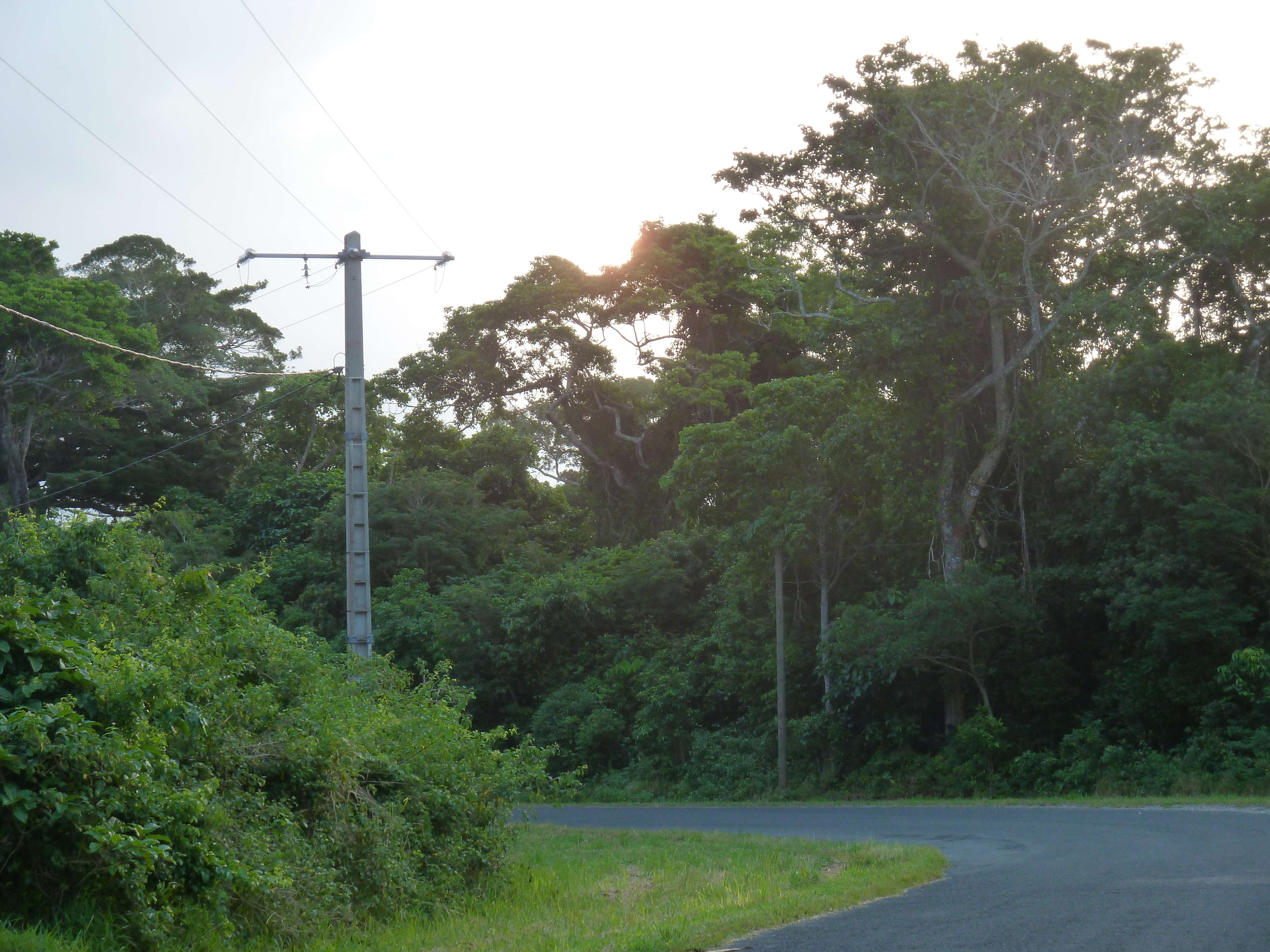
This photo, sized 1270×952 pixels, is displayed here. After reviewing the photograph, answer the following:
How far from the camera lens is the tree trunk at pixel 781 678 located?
29984 mm

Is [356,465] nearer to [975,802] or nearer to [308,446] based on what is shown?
[975,802]

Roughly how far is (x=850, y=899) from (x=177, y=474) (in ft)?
153

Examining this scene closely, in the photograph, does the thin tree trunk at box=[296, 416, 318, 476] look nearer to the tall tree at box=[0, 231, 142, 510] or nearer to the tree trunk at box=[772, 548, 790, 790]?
the tall tree at box=[0, 231, 142, 510]

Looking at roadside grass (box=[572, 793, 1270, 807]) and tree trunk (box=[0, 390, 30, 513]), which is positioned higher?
tree trunk (box=[0, 390, 30, 513])

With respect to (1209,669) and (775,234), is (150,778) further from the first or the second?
(775,234)

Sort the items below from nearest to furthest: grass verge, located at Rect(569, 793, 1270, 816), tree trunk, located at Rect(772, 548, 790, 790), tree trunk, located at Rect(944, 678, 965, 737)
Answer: grass verge, located at Rect(569, 793, 1270, 816) < tree trunk, located at Rect(944, 678, 965, 737) < tree trunk, located at Rect(772, 548, 790, 790)

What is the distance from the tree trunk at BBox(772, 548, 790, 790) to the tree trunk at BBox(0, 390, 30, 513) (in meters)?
24.7

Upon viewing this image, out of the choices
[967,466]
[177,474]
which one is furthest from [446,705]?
[177,474]

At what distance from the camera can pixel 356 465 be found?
1579 cm

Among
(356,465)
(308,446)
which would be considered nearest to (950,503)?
(356,465)

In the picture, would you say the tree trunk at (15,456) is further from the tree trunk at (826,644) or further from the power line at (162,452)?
the tree trunk at (826,644)

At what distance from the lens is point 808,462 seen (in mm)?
31297

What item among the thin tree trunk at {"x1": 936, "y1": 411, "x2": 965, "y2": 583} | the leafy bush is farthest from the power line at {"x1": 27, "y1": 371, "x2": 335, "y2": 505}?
the leafy bush

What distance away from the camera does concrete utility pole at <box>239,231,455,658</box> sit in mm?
15367
